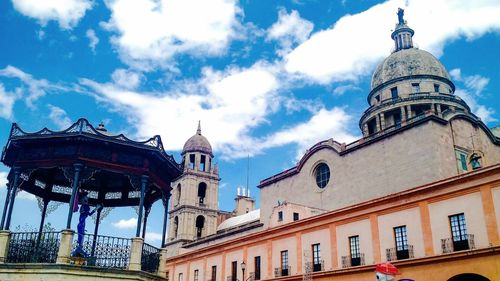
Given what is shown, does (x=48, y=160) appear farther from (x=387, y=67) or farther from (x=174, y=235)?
(x=174, y=235)

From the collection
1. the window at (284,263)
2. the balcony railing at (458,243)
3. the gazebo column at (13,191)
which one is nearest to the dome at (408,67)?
the window at (284,263)

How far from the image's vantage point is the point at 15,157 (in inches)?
588

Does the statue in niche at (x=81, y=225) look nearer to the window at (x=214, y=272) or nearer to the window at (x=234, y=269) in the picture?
the window at (x=234, y=269)

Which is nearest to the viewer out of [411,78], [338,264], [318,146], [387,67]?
[338,264]

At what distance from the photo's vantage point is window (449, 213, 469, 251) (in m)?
24.2

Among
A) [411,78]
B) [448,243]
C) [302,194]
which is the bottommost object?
[448,243]

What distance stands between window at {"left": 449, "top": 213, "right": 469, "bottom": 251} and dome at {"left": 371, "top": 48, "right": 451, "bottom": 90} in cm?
2976

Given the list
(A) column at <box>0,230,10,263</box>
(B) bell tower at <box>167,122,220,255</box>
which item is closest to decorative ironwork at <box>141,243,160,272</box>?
(A) column at <box>0,230,10,263</box>

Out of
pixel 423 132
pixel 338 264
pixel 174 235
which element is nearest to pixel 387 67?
pixel 423 132

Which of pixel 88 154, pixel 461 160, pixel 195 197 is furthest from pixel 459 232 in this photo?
pixel 195 197

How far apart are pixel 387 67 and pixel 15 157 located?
46.9m

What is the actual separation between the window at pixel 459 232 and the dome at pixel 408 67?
29.8m

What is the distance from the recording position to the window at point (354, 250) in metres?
29.5

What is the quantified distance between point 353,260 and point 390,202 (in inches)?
178
